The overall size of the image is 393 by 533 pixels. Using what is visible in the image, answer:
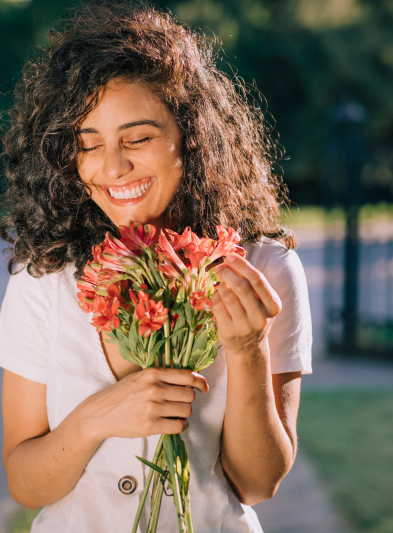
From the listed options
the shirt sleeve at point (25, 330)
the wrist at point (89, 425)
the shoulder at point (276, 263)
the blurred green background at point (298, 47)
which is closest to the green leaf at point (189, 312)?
the wrist at point (89, 425)

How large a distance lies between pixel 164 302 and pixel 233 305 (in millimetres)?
169

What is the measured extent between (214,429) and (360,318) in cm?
506

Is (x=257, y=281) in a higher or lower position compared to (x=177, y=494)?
higher

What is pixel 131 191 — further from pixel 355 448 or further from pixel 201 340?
pixel 355 448

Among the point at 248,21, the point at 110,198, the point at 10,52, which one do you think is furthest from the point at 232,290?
the point at 248,21

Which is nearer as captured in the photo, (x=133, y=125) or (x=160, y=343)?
(x=160, y=343)

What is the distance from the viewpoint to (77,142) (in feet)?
4.97

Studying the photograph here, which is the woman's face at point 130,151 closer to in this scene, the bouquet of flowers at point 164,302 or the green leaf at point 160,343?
the bouquet of flowers at point 164,302

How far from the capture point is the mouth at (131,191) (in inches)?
56.7

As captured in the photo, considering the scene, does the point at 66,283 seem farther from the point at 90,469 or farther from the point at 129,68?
the point at 129,68

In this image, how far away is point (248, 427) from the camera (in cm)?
135

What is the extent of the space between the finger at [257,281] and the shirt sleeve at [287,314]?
46 cm

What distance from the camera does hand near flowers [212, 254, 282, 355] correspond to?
3.52 feet

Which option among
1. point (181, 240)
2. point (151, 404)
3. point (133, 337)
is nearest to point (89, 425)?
point (151, 404)
